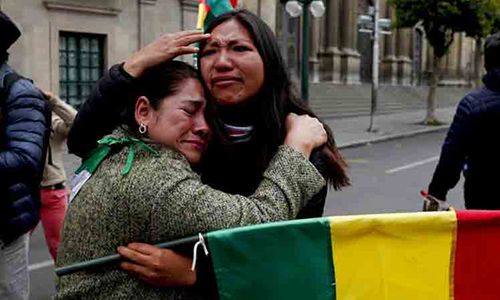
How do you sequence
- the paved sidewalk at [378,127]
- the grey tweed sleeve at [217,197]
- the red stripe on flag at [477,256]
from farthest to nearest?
1. the paved sidewalk at [378,127]
2. the red stripe on flag at [477,256]
3. the grey tweed sleeve at [217,197]

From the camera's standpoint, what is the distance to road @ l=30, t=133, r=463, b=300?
19.2 ft

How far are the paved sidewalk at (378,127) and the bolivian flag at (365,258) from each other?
36.9 ft

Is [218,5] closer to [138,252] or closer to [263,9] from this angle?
[138,252]

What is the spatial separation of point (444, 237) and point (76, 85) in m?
15.7

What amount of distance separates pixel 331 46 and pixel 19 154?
97.2 feet

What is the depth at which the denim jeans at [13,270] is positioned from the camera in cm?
295

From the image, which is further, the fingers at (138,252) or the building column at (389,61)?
the building column at (389,61)

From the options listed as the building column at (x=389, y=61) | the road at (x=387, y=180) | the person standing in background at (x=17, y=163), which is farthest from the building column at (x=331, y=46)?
the person standing in background at (x=17, y=163)

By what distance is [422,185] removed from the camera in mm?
10344

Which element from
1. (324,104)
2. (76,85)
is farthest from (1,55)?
(324,104)

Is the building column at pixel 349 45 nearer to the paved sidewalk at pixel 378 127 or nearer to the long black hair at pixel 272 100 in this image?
the paved sidewalk at pixel 378 127

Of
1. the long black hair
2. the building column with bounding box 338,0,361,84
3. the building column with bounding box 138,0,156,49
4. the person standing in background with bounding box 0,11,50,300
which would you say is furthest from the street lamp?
the building column with bounding box 338,0,361,84

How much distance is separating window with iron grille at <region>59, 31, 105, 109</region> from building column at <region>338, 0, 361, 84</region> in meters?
17.0

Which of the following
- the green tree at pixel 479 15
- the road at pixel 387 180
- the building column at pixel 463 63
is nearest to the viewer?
the road at pixel 387 180
